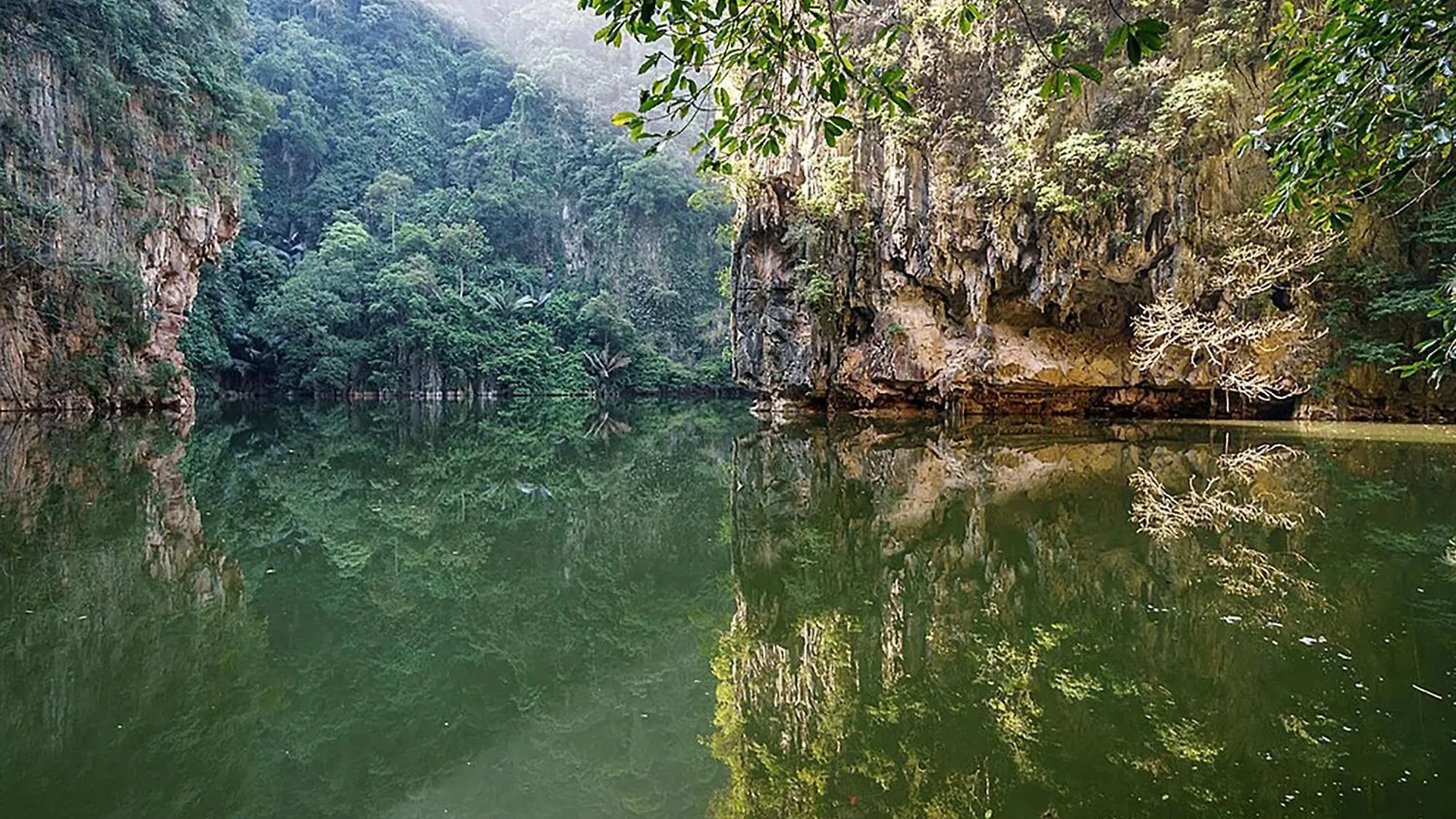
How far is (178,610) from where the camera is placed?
3.33m

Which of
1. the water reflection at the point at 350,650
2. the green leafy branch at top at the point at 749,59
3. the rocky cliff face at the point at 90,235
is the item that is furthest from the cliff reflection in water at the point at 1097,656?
the rocky cliff face at the point at 90,235

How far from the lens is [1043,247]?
521 inches

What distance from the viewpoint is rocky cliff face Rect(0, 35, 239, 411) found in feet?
51.4

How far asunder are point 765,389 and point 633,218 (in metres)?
25.2

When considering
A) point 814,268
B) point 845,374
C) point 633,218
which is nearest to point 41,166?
point 814,268

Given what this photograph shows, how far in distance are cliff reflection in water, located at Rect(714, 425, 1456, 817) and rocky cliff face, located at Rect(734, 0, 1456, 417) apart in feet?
25.7

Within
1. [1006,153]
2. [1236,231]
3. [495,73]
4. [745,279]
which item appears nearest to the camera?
[1236,231]

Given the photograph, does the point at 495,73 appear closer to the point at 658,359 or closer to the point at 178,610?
the point at 658,359

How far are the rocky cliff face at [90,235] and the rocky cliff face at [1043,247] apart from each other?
585 inches

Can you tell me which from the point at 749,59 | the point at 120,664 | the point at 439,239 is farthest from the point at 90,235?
the point at 749,59

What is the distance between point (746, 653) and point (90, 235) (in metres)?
20.9

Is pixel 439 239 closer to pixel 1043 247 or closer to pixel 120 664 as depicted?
pixel 1043 247

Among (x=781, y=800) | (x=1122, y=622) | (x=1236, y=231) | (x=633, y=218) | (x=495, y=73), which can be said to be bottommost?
(x=781, y=800)

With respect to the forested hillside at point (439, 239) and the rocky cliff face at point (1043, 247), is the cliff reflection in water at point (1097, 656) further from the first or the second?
the forested hillside at point (439, 239)
